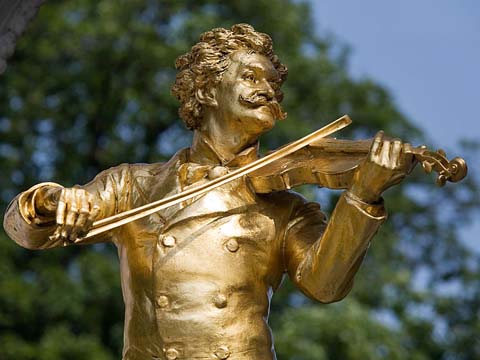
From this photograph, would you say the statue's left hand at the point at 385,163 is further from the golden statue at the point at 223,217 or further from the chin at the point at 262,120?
the chin at the point at 262,120

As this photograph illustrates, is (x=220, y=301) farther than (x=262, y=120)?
No

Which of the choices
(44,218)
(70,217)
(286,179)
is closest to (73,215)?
(70,217)

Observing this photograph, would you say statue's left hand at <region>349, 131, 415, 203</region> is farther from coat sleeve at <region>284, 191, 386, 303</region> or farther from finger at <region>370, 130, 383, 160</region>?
coat sleeve at <region>284, 191, 386, 303</region>

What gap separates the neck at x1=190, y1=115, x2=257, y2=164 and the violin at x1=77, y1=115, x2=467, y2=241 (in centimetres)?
18

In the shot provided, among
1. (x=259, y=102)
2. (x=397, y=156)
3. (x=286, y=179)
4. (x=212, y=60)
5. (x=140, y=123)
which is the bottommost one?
(x=140, y=123)

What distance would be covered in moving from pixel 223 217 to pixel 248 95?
17.9 inches

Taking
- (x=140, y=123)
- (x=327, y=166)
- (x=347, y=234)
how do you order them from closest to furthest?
(x=347, y=234) < (x=327, y=166) < (x=140, y=123)

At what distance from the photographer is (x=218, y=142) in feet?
19.9

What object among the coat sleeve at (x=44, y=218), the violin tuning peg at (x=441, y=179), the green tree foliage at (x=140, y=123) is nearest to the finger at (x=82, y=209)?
the coat sleeve at (x=44, y=218)

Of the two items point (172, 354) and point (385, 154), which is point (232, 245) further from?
point (385, 154)

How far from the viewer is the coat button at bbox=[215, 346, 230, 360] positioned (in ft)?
18.5

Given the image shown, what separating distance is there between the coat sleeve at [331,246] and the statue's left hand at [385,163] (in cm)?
11

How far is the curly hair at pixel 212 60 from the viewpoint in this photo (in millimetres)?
6113

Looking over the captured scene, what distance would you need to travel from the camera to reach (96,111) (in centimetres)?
1430
